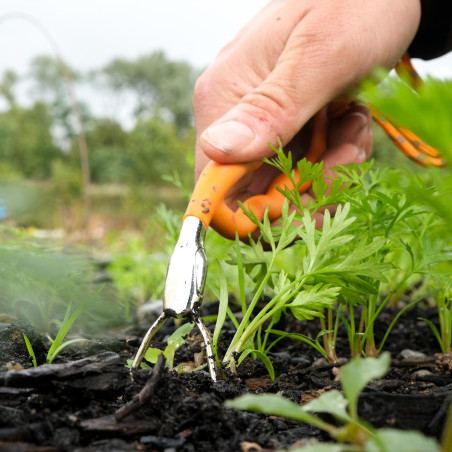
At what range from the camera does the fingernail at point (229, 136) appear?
5.34 ft

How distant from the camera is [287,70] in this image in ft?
5.97

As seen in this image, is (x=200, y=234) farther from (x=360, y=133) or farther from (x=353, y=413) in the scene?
(x=360, y=133)

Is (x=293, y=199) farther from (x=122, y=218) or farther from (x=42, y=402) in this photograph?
(x=122, y=218)

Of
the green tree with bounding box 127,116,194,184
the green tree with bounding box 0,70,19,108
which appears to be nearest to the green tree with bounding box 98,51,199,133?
the green tree with bounding box 0,70,19,108

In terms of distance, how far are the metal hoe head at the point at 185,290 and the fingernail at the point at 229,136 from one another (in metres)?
0.36

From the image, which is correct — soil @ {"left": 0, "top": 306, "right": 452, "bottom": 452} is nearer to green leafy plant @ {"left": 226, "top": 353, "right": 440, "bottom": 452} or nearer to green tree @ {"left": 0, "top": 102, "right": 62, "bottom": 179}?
green leafy plant @ {"left": 226, "top": 353, "right": 440, "bottom": 452}

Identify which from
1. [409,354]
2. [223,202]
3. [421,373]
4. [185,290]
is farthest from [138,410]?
[409,354]

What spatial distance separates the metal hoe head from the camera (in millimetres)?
1290

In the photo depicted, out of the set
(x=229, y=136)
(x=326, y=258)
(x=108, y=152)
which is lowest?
(x=326, y=258)

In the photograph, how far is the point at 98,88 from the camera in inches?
2395

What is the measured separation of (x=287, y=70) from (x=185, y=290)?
92 centimetres

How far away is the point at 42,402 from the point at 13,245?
820mm

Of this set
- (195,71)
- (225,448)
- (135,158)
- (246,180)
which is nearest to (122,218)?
(135,158)

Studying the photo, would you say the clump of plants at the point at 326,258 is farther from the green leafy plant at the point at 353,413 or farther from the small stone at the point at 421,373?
the green leafy plant at the point at 353,413
